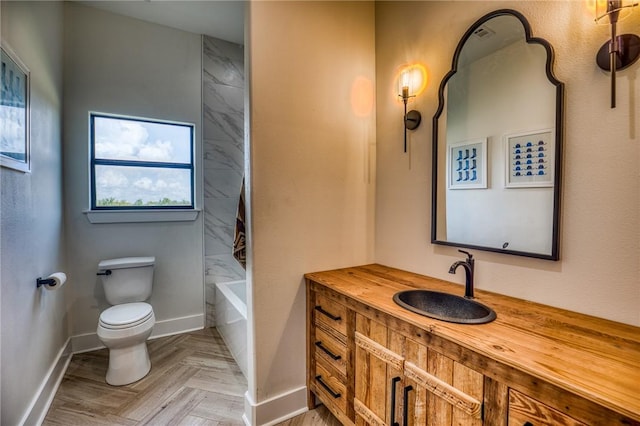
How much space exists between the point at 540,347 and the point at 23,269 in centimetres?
237

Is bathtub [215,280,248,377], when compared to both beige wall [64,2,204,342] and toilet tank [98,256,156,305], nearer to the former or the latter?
beige wall [64,2,204,342]

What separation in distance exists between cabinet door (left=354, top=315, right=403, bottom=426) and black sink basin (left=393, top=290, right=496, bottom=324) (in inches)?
7.9

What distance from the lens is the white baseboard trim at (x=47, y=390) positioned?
1.58m

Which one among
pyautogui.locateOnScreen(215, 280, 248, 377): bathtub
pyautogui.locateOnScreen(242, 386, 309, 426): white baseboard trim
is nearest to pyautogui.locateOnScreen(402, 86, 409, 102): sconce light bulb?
pyautogui.locateOnScreen(215, 280, 248, 377): bathtub

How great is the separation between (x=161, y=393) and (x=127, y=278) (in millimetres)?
989

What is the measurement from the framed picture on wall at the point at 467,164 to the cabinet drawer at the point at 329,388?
1.26 meters

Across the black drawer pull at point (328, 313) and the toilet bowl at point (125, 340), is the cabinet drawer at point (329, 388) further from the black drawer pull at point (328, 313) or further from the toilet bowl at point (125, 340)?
the toilet bowl at point (125, 340)

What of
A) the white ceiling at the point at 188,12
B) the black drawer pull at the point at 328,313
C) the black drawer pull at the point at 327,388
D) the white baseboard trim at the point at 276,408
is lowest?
the white baseboard trim at the point at 276,408

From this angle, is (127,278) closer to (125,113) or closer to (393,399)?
(125,113)

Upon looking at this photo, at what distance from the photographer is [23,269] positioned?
154 centimetres

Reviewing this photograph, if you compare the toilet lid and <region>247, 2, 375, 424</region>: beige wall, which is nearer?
<region>247, 2, 375, 424</region>: beige wall

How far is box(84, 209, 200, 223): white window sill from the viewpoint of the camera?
2486mm

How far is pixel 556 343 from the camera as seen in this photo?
924mm

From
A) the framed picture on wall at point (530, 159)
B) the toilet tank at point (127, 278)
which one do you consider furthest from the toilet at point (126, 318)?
the framed picture on wall at point (530, 159)
